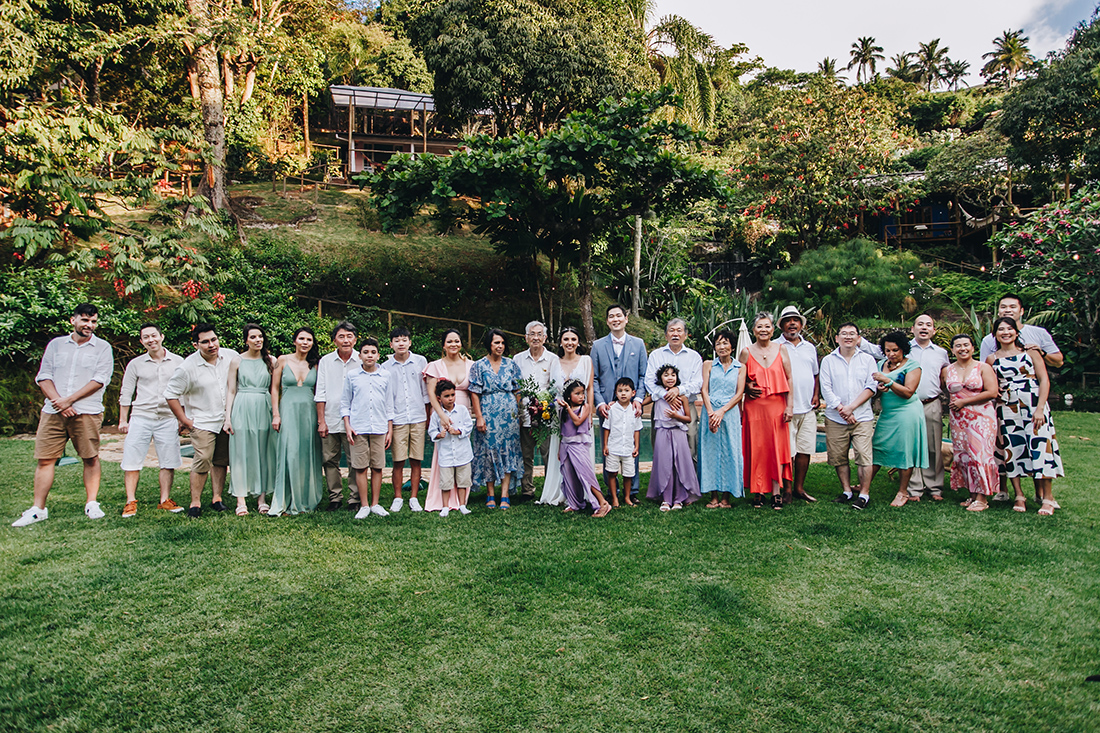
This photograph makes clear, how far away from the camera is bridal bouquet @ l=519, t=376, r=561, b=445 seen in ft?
17.6

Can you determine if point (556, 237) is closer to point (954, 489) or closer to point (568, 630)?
point (954, 489)

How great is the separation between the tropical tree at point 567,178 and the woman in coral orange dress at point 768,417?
19.6ft

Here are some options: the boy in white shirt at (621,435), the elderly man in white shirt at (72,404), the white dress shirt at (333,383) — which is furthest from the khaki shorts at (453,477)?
the elderly man in white shirt at (72,404)

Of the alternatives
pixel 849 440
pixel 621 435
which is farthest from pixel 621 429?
pixel 849 440

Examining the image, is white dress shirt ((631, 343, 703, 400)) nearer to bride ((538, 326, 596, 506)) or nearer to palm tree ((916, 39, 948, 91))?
bride ((538, 326, 596, 506))

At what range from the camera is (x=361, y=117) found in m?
23.9

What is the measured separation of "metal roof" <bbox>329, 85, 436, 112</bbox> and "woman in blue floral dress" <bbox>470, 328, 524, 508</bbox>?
1652 cm

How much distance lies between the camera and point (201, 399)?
16.7 feet

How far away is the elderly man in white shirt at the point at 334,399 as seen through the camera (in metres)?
5.25

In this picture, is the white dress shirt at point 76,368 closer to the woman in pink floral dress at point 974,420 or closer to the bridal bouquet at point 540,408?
the bridal bouquet at point 540,408

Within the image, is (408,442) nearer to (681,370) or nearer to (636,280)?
(681,370)

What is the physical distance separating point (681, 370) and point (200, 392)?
12.9ft

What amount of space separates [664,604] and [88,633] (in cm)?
284

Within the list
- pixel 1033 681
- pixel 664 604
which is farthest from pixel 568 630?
pixel 1033 681
